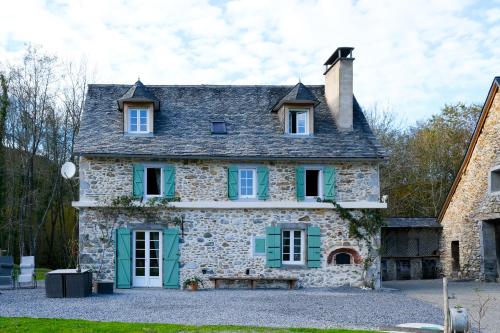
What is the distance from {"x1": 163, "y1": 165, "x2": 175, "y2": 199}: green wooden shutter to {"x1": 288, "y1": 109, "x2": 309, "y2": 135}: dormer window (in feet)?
13.1

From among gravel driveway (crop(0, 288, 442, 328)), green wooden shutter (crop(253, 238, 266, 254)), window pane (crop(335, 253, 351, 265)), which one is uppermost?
green wooden shutter (crop(253, 238, 266, 254))

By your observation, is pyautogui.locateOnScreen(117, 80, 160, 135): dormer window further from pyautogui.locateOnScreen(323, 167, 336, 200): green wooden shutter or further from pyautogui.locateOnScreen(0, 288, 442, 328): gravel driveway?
pyautogui.locateOnScreen(323, 167, 336, 200): green wooden shutter

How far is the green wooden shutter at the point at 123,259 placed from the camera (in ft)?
63.3

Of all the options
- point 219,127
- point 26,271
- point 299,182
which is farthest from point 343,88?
point 26,271

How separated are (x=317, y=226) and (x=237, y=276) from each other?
2819 mm

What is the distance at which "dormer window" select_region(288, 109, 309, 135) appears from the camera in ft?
69.3

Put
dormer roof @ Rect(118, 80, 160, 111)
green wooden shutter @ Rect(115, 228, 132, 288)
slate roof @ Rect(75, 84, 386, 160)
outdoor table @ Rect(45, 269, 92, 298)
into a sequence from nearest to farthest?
1. outdoor table @ Rect(45, 269, 92, 298)
2. green wooden shutter @ Rect(115, 228, 132, 288)
3. slate roof @ Rect(75, 84, 386, 160)
4. dormer roof @ Rect(118, 80, 160, 111)

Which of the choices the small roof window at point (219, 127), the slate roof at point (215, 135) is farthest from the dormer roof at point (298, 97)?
the small roof window at point (219, 127)

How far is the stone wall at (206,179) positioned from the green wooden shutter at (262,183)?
0.47ft

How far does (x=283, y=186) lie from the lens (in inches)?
789

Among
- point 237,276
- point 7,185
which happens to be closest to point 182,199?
point 237,276

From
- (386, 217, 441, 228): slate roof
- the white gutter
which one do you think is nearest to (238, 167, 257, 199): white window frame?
the white gutter

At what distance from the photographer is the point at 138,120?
2072cm

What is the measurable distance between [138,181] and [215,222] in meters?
2.59
